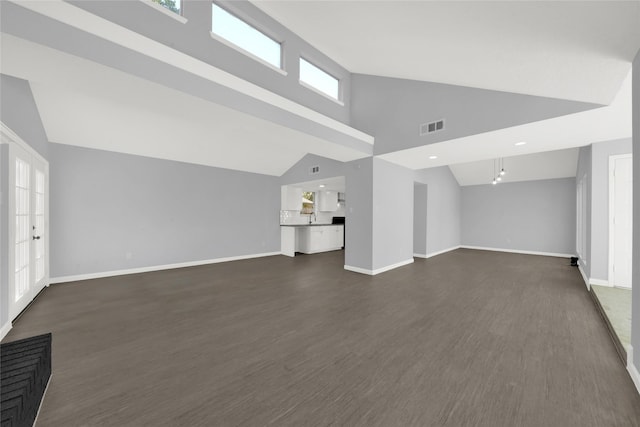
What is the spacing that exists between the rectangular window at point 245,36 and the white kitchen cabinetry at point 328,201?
5152 millimetres

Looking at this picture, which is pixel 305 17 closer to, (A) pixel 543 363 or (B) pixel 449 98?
(B) pixel 449 98

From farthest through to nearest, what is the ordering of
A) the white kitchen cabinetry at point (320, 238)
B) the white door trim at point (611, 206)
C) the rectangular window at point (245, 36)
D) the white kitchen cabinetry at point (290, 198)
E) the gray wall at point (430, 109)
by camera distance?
the white kitchen cabinetry at point (320, 238) < the white kitchen cabinetry at point (290, 198) < the white door trim at point (611, 206) < the rectangular window at point (245, 36) < the gray wall at point (430, 109)

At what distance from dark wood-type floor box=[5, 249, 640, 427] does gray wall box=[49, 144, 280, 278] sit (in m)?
1.09

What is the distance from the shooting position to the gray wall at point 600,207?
4012 millimetres

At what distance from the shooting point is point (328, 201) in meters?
9.14

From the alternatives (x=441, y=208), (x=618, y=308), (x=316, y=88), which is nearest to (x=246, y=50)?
(x=316, y=88)

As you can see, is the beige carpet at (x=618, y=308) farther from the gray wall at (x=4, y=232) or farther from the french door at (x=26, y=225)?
the french door at (x=26, y=225)

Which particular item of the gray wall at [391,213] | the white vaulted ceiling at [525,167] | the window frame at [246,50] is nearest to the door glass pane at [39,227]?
the window frame at [246,50]

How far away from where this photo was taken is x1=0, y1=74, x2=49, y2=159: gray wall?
2613mm

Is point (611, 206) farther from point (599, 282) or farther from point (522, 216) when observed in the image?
point (522, 216)

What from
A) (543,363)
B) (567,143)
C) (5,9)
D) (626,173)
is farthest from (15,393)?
(626,173)

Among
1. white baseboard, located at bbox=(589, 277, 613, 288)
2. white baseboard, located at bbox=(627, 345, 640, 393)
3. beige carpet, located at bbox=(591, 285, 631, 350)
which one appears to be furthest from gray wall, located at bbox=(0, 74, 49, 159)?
white baseboard, located at bbox=(589, 277, 613, 288)

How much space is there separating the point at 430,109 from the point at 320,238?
5273 millimetres

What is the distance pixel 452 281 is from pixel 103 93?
5.87 meters
